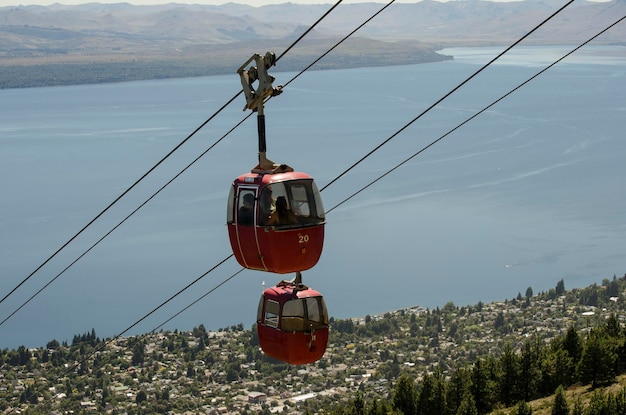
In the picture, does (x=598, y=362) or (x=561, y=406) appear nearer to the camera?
(x=561, y=406)

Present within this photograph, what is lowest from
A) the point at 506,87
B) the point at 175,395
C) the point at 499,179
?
the point at 175,395

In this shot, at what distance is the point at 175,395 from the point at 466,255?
31.7m

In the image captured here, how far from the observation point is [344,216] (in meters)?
98.0

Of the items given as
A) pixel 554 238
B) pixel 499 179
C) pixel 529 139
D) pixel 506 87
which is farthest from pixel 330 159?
pixel 506 87

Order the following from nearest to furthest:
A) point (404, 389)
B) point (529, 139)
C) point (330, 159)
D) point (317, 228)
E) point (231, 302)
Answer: point (317, 228), point (404, 389), point (231, 302), point (330, 159), point (529, 139)

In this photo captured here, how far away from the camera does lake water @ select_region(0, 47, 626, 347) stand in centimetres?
7894

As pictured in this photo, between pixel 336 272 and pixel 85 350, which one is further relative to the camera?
pixel 336 272

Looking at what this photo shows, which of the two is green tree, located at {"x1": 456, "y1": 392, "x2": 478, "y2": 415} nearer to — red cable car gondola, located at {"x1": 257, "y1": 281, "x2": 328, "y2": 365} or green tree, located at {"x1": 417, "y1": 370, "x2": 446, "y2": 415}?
green tree, located at {"x1": 417, "y1": 370, "x2": 446, "y2": 415}

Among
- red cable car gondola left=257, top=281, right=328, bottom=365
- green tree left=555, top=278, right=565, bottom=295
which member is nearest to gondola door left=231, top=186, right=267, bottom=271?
red cable car gondola left=257, top=281, right=328, bottom=365

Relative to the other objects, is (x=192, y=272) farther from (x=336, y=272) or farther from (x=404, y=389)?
(x=404, y=389)

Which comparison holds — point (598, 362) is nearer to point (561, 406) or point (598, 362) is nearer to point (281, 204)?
point (561, 406)

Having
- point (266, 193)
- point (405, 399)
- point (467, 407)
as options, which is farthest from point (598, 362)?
point (266, 193)

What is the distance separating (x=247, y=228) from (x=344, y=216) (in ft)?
292

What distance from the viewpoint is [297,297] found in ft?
29.9
